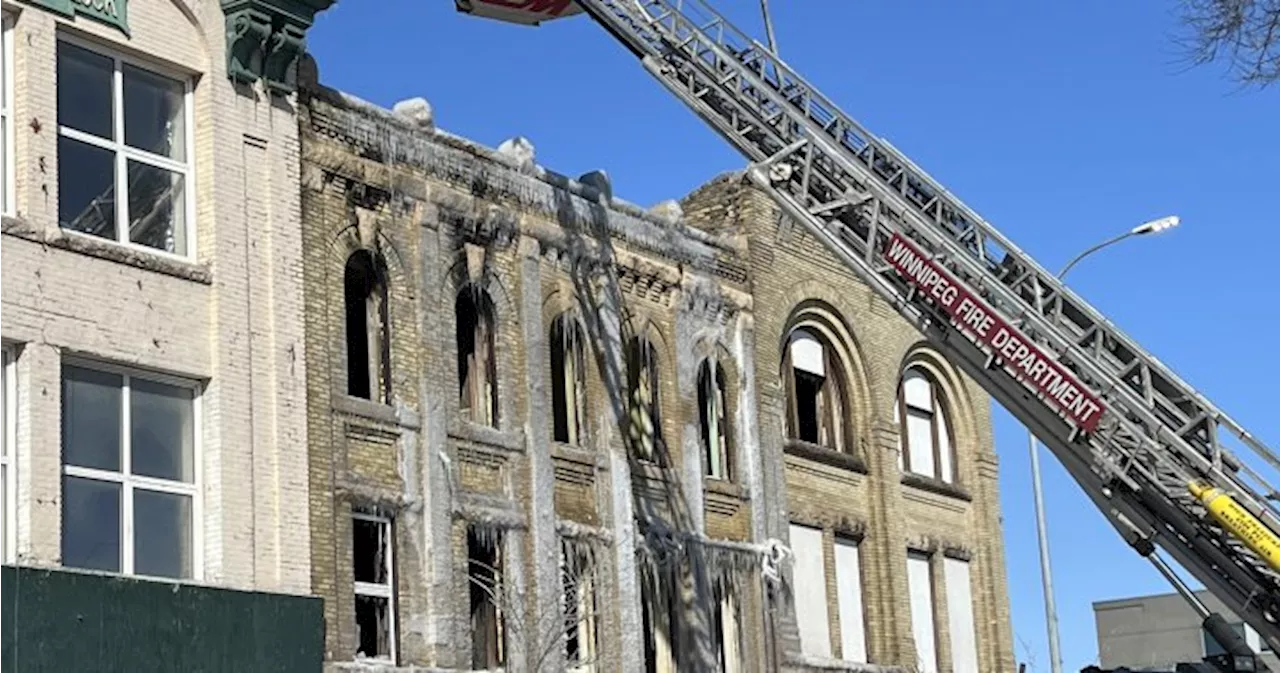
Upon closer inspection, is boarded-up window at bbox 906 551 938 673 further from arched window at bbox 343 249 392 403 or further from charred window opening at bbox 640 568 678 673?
arched window at bbox 343 249 392 403

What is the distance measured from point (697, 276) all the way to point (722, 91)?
5475mm

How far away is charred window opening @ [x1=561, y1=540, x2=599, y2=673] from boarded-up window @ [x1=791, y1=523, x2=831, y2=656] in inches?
182

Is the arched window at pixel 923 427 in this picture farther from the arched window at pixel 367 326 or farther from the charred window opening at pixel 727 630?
the arched window at pixel 367 326

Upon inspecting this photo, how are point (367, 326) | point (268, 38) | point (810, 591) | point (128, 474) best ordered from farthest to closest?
point (810, 591) → point (367, 326) → point (268, 38) → point (128, 474)

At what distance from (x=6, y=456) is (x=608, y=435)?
8.79 m

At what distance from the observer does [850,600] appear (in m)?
29.6

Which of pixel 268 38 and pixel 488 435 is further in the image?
pixel 488 435

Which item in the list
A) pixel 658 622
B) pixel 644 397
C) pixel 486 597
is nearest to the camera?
pixel 486 597

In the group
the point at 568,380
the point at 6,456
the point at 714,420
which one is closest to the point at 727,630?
the point at 714,420

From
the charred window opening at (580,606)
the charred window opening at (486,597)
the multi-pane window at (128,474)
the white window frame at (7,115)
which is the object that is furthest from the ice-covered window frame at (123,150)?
the charred window opening at (580,606)

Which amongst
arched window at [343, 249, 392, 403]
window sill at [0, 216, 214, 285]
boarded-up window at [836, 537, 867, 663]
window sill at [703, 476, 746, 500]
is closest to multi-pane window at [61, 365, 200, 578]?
window sill at [0, 216, 214, 285]

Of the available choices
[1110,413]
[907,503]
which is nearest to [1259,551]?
[1110,413]

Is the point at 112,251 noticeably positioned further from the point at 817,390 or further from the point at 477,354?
the point at 817,390

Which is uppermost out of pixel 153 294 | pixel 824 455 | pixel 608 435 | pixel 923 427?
pixel 923 427
